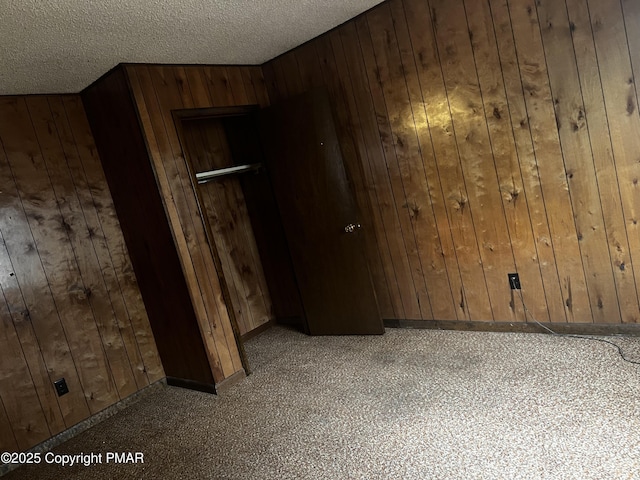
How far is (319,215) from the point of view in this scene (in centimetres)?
383

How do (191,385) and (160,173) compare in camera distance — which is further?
(191,385)

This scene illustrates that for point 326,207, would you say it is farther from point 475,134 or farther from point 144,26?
point 144,26

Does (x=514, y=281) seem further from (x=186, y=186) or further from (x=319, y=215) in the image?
(x=186, y=186)

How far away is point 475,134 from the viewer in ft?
10.2

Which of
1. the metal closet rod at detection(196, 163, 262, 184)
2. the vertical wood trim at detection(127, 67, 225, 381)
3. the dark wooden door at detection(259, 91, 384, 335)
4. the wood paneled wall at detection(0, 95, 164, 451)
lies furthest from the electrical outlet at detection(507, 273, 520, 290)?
the wood paneled wall at detection(0, 95, 164, 451)

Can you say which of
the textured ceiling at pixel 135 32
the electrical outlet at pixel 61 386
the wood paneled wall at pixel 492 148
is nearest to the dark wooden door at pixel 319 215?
the wood paneled wall at pixel 492 148

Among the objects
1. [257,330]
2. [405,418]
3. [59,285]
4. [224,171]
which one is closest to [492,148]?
[405,418]

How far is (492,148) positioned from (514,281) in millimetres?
919

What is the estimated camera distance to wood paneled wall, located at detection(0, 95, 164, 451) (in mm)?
3162

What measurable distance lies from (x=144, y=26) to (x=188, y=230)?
1.37 meters

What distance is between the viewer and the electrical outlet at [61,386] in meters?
3.31

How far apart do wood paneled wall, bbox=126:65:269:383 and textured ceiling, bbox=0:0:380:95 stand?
13cm

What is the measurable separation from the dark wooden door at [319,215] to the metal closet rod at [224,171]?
300 millimetres

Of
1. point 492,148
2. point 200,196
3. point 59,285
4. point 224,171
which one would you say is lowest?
point 59,285
